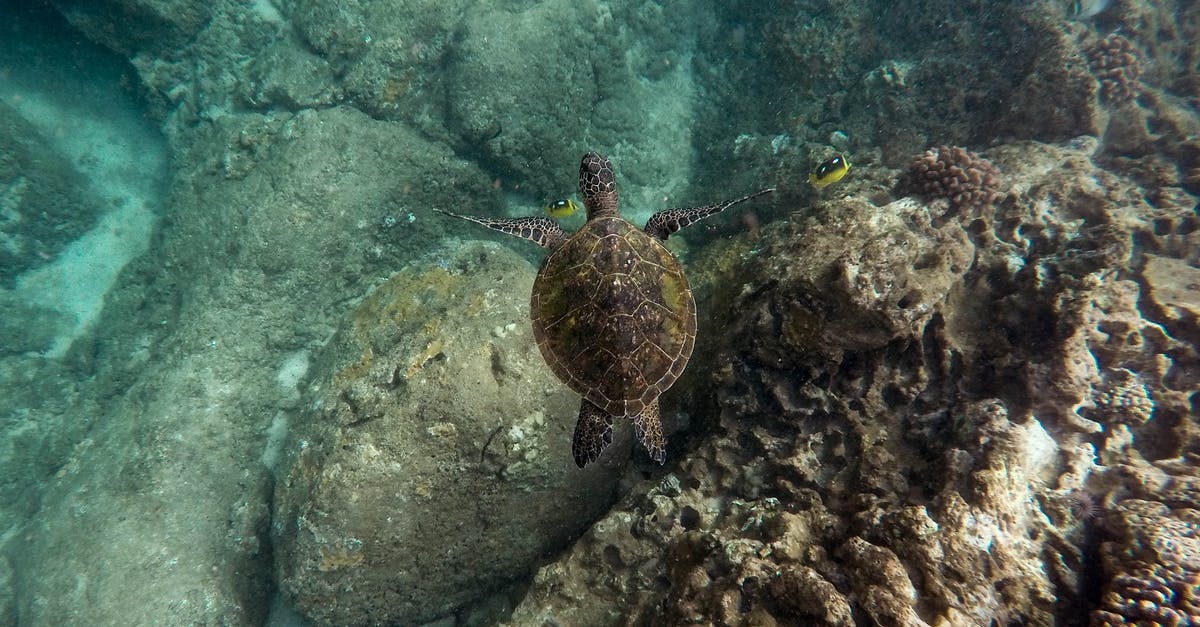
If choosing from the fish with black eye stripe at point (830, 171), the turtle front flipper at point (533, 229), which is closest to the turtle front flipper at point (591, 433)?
the turtle front flipper at point (533, 229)

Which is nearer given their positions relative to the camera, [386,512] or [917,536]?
[917,536]

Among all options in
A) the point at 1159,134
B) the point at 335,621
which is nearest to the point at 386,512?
the point at 335,621

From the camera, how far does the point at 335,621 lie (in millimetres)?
5113

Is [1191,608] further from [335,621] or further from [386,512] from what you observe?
[335,621]

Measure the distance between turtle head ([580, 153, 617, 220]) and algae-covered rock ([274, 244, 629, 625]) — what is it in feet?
4.73

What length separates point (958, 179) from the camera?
5.18 meters

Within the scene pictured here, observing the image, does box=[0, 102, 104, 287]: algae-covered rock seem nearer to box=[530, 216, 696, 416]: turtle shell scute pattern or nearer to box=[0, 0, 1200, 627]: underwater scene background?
box=[0, 0, 1200, 627]: underwater scene background

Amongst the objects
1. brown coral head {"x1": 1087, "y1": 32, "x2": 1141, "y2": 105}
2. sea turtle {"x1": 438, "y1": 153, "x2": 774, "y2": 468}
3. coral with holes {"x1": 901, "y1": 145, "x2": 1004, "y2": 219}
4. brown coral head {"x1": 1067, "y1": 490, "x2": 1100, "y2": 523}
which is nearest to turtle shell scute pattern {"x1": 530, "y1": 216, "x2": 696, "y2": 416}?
sea turtle {"x1": 438, "y1": 153, "x2": 774, "y2": 468}

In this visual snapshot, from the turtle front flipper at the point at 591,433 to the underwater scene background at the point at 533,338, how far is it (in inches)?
26.7

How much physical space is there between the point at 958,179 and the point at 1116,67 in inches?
215

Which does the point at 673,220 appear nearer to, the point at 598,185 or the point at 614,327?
the point at 598,185

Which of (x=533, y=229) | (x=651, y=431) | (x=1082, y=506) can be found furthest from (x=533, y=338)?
(x=1082, y=506)

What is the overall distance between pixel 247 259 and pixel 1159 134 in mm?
14228

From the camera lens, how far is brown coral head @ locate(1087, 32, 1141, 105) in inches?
283
